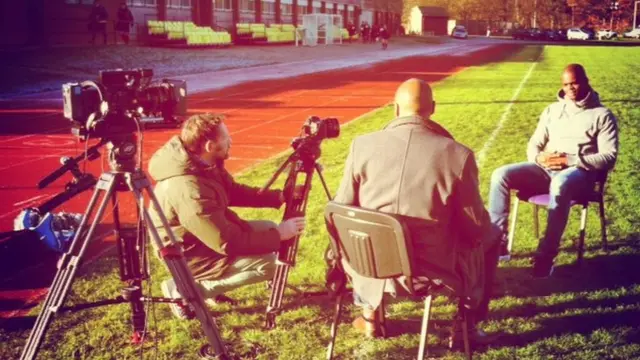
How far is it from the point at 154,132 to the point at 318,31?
39.1 meters

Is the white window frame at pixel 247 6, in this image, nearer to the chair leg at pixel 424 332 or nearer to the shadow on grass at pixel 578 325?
the shadow on grass at pixel 578 325

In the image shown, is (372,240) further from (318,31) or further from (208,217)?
(318,31)

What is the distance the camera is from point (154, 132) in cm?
1192

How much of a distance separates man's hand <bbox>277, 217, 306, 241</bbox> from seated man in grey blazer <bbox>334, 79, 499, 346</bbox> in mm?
638

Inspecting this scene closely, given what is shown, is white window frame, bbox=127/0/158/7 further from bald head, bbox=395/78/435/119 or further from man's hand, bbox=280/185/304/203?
bald head, bbox=395/78/435/119

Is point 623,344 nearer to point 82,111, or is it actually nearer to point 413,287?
point 413,287

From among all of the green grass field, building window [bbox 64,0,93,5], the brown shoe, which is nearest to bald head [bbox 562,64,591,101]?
the green grass field

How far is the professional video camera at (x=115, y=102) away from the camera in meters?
3.32

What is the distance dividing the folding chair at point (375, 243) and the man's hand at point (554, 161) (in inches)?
92.6

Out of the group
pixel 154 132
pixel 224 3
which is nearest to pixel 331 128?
pixel 154 132

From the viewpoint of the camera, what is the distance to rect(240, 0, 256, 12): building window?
43.6 meters

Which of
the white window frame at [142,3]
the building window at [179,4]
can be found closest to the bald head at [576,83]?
the white window frame at [142,3]

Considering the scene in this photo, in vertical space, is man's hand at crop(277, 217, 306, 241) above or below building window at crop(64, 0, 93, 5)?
below

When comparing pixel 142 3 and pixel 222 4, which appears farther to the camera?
pixel 222 4
